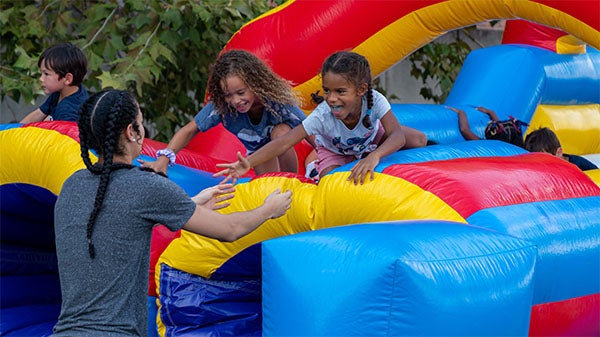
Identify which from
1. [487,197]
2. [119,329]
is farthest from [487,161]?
[119,329]

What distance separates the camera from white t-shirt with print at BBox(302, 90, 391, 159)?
3289mm

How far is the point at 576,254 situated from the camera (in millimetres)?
2807

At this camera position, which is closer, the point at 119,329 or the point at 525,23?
the point at 119,329

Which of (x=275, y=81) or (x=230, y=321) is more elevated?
(x=275, y=81)

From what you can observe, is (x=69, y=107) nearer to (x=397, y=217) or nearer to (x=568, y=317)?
(x=397, y=217)

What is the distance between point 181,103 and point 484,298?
392cm

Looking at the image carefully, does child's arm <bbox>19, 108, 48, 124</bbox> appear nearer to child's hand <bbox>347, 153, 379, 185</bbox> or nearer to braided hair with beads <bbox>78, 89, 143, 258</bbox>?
child's hand <bbox>347, 153, 379, 185</bbox>

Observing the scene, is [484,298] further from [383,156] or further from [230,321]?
[230,321]

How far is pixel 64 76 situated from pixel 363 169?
1.58 m

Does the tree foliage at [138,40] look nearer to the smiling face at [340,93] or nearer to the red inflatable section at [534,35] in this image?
the red inflatable section at [534,35]

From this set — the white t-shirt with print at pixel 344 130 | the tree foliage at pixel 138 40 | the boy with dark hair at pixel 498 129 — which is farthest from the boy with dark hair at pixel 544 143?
the tree foliage at pixel 138 40

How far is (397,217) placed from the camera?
282 cm

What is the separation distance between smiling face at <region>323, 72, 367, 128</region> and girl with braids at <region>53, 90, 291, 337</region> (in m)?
0.97

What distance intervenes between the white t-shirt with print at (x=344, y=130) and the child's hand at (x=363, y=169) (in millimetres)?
344
